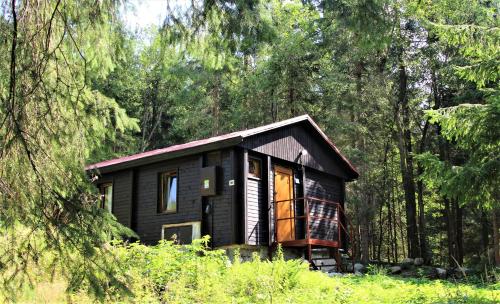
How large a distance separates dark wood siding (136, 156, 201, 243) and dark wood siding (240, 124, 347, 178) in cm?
179

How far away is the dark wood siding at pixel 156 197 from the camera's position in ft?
44.4

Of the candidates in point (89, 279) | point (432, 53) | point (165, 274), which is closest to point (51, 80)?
point (89, 279)

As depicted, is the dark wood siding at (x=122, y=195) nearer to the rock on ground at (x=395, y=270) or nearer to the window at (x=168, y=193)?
the window at (x=168, y=193)

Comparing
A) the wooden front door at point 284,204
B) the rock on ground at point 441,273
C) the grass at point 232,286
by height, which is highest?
the wooden front door at point 284,204

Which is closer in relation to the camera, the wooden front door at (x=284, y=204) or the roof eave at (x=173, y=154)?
the roof eave at (x=173, y=154)

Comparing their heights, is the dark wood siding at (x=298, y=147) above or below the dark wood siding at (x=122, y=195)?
above

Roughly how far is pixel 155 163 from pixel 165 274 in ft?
24.1

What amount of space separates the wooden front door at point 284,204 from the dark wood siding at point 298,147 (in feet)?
1.62

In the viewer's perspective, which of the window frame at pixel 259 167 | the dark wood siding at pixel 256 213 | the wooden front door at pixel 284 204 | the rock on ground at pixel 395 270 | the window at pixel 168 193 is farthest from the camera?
the rock on ground at pixel 395 270

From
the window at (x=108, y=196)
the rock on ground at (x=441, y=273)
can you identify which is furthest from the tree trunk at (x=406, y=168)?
the window at (x=108, y=196)

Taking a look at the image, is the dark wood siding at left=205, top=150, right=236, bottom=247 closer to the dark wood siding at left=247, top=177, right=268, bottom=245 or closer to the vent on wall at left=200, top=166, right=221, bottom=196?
the vent on wall at left=200, top=166, right=221, bottom=196

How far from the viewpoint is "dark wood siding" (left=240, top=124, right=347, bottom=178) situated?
13664 mm

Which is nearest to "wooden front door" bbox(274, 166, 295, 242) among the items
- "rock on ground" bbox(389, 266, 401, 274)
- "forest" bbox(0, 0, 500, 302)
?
"rock on ground" bbox(389, 266, 401, 274)

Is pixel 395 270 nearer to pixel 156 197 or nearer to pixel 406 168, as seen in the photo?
pixel 156 197
